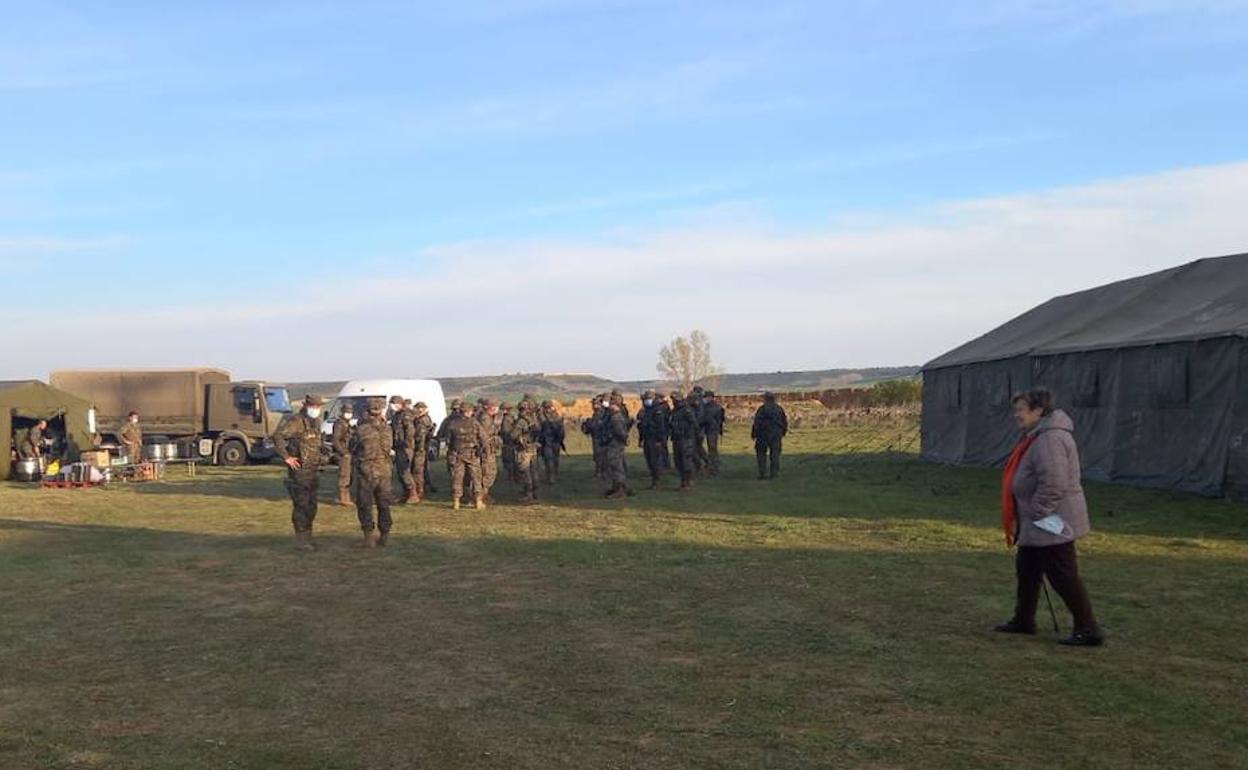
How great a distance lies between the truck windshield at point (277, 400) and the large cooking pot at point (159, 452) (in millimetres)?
2547

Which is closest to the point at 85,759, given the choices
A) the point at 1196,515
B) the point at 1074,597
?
the point at 1074,597

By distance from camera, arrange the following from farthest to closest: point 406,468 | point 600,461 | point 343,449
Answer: point 600,461, point 406,468, point 343,449

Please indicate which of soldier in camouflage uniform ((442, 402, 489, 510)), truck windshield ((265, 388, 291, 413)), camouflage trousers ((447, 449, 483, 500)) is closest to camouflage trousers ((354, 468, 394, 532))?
soldier in camouflage uniform ((442, 402, 489, 510))

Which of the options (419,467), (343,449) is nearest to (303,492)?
(343,449)

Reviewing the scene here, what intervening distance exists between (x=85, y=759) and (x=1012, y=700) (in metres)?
4.72

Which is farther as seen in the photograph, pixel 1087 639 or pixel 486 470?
pixel 486 470

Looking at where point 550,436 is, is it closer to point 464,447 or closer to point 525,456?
point 525,456

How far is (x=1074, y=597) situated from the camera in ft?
22.4

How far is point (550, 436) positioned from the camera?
20062mm

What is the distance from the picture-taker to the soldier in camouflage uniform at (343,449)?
15164 millimetres

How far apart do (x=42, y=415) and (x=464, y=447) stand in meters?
13.0

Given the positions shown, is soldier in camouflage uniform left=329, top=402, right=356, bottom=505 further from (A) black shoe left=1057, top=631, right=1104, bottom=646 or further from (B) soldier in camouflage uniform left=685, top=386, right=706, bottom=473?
(A) black shoe left=1057, top=631, right=1104, bottom=646

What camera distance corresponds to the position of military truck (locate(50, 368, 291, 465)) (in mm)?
27359

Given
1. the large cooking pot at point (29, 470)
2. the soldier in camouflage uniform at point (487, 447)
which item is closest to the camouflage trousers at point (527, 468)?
the soldier in camouflage uniform at point (487, 447)
